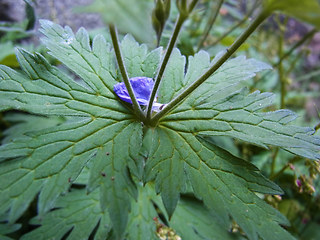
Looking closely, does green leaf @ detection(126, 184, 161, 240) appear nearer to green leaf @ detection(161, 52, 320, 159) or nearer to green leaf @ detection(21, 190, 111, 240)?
green leaf @ detection(21, 190, 111, 240)

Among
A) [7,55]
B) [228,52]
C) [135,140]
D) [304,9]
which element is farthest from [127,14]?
[7,55]

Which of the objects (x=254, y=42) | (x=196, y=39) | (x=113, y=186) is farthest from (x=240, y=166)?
(x=254, y=42)

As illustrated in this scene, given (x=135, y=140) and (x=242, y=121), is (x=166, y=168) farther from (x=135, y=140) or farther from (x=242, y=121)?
(x=242, y=121)

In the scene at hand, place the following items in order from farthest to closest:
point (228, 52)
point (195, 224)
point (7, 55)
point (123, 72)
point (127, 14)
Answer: point (7, 55), point (195, 224), point (123, 72), point (228, 52), point (127, 14)

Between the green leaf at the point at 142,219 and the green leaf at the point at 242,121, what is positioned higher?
the green leaf at the point at 242,121

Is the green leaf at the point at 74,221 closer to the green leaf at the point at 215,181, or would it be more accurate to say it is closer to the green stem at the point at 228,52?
the green leaf at the point at 215,181

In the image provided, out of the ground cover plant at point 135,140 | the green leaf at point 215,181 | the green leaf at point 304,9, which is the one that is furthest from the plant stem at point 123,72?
the green leaf at point 304,9

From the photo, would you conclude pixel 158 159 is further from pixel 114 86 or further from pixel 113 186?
pixel 114 86
